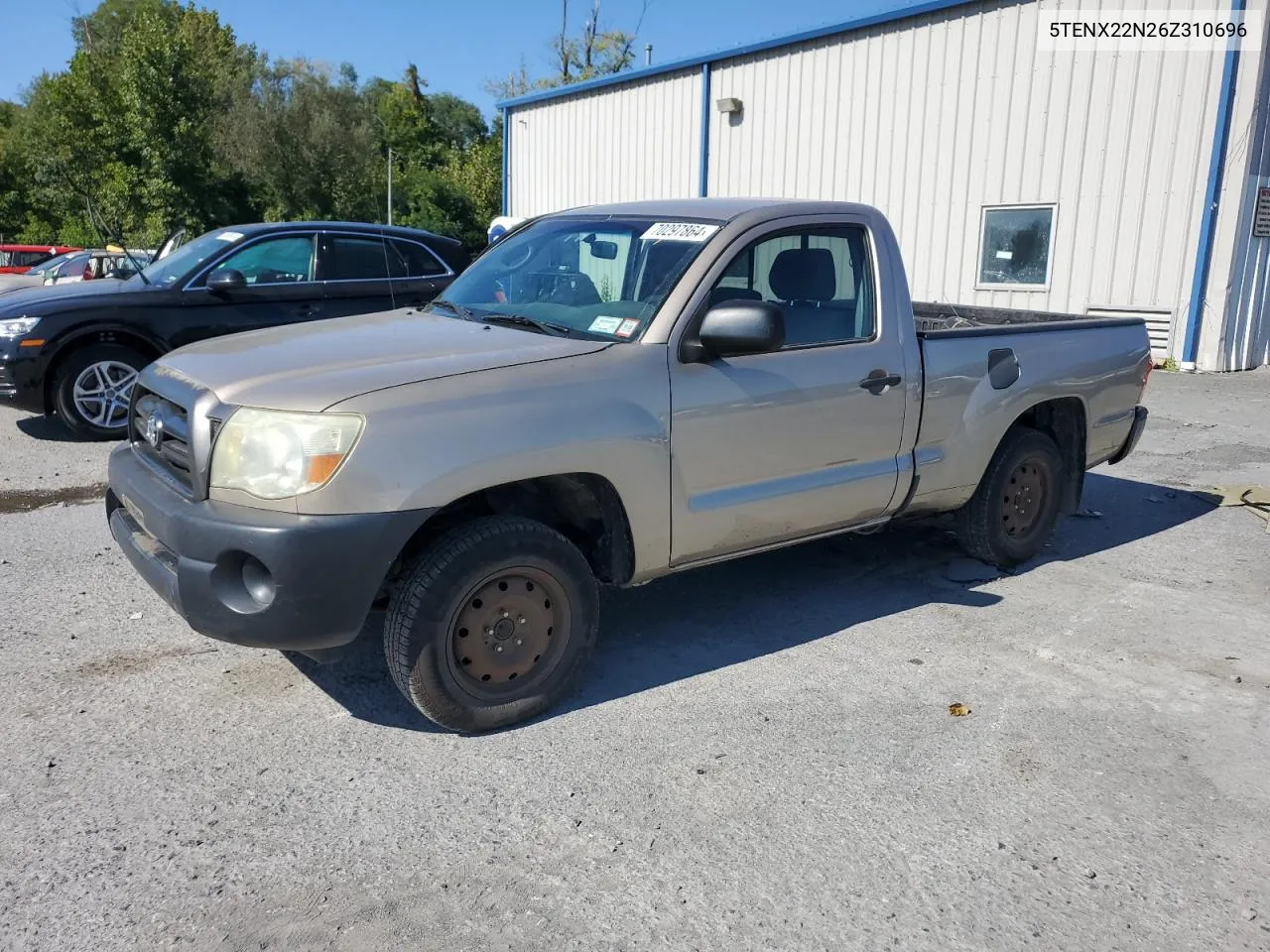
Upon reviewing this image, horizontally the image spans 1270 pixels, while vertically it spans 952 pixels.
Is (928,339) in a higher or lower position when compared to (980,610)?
higher

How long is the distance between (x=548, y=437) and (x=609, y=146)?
59.7ft

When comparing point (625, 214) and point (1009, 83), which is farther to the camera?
point (1009, 83)

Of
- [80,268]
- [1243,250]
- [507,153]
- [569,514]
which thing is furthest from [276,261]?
[507,153]

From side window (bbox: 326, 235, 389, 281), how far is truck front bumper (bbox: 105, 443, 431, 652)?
5.63 meters

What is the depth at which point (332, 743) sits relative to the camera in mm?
3480

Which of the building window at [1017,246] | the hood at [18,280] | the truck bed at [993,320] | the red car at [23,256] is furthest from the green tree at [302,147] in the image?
the truck bed at [993,320]

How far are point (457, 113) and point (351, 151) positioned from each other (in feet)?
111

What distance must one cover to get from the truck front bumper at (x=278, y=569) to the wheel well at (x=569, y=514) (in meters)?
0.32

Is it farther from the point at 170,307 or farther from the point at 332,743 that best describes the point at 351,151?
the point at 332,743

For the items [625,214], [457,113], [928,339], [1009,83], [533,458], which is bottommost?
[533,458]

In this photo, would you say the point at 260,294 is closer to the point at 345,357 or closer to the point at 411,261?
the point at 411,261

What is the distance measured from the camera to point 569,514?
152 inches

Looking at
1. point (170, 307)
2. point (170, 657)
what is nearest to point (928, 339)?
point (170, 657)

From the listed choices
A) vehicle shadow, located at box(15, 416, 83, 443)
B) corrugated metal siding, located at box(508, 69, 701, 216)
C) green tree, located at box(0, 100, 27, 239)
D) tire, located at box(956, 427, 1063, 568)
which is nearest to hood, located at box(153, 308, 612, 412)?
tire, located at box(956, 427, 1063, 568)
